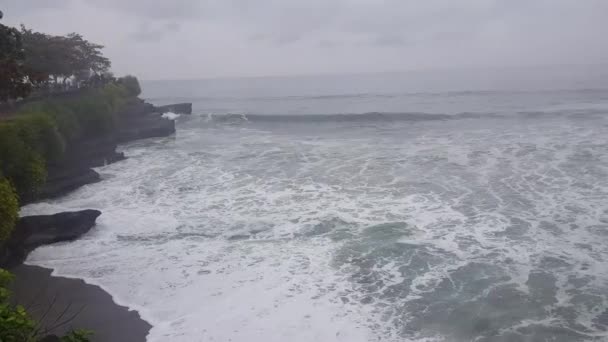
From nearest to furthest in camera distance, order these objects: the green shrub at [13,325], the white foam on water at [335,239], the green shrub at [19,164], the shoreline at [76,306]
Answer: the green shrub at [13,325] → the shoreline at [76,306] → the white foam on water at [335,239] → the green shrub at [19,164]

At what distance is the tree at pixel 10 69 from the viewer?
1052 cm

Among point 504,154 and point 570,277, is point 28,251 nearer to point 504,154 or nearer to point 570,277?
point 570,277

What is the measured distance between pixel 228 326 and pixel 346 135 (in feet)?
89.1

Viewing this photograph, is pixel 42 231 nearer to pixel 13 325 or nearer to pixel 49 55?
pixel 13 325

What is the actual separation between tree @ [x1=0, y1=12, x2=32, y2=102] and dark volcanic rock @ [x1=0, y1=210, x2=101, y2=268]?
3.67m

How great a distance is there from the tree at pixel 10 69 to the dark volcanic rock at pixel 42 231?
3674 mm

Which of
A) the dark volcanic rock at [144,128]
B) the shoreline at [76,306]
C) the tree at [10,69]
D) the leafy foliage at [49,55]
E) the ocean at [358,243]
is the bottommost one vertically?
the shoreline at [76,306]

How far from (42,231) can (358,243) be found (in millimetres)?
8932

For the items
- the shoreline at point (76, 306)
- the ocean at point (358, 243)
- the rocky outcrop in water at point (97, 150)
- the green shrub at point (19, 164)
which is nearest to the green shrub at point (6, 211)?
the shoreline at point (76, 306)

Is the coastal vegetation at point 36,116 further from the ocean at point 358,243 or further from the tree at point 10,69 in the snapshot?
the ocean at point 358,243

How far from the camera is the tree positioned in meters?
10.5

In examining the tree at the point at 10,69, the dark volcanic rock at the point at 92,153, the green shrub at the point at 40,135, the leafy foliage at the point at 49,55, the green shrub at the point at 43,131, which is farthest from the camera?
the leafy foliage at the point at 49,55

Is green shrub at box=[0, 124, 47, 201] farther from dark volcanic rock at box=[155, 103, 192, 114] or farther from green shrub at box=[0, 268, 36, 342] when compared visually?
dark volcanic rock at box=[155, 103, 192, 114]

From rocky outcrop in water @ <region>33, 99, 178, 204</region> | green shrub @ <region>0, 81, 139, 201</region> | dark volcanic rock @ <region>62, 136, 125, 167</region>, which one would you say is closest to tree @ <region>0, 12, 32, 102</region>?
green shrub @ <region>0, 81, 139, 201</region>
